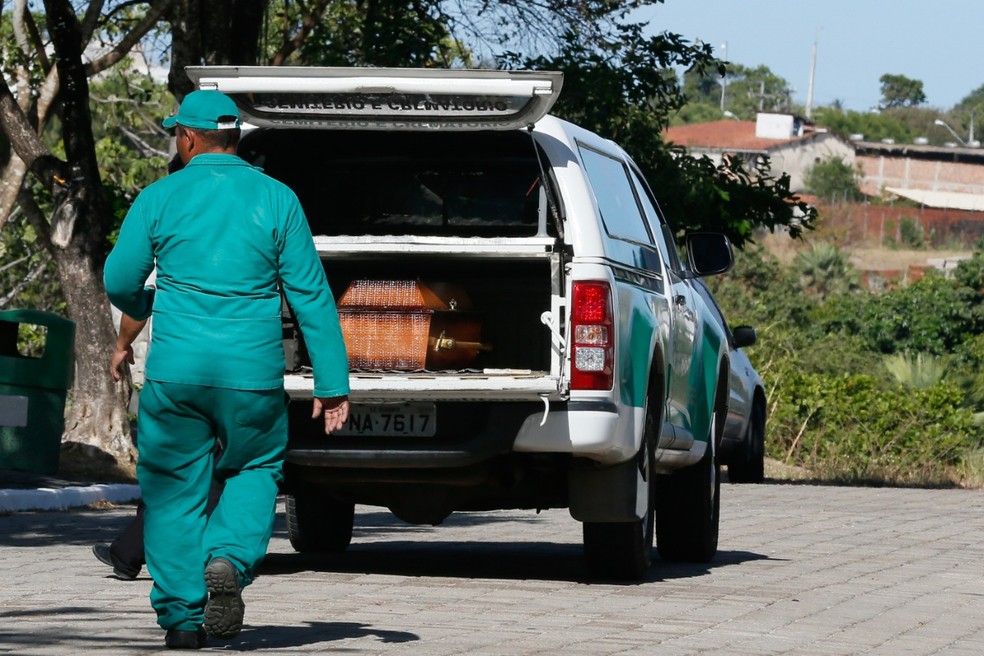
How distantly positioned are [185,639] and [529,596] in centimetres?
243

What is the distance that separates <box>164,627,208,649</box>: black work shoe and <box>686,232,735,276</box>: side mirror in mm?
5113

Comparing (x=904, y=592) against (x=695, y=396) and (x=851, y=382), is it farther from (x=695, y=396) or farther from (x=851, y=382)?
(x=851, y=382)

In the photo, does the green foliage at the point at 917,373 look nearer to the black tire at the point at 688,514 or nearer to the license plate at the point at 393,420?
the black tire at the point at 688,514

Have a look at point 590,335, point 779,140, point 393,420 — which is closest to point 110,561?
point 393,420

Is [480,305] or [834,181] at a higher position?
[834,181]

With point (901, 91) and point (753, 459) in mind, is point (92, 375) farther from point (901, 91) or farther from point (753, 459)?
point (901, 91)

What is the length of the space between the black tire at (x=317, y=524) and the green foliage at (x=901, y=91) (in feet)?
500

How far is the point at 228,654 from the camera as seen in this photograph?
19.2 feet

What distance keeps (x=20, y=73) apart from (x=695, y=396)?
55.0 ft

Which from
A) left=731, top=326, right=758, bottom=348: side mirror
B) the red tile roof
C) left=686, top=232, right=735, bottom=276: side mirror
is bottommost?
left=731, top=326, right=758, bottom=348: side mirror

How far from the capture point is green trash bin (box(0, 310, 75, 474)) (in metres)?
14.2

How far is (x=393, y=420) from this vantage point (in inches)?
317

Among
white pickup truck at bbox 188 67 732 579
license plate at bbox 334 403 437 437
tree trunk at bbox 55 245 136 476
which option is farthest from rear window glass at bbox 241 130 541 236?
tree trunk at bbox 55 245 136 476

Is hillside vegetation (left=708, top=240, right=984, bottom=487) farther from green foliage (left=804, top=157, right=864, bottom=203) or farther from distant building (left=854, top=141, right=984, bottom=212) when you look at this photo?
distant building (left=854, top=141, right=984, bottom=212)
